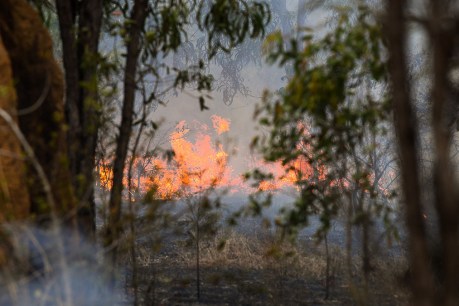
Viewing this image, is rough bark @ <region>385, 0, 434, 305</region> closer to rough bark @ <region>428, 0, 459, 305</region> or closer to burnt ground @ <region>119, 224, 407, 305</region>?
rough bark @ <region>428, 0, 459, 305</region>

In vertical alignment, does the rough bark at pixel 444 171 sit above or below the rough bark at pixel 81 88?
below

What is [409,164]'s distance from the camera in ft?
9.11

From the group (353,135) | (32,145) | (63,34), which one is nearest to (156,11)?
(63,34)

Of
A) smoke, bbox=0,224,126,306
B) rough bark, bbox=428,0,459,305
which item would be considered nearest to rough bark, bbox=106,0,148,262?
smoke, bbox=0,224,126,306

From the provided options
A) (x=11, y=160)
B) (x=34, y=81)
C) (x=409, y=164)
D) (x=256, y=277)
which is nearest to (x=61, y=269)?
(x=11, y=160)

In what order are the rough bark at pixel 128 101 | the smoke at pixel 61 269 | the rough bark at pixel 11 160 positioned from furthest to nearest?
the rough bark at pixel 128 101 < the rough bark at pixel 11 160 < the smoke at pixel 61 269

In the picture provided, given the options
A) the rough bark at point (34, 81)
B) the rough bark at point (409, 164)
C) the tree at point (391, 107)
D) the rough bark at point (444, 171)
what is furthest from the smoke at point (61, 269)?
the rough bark at point (444, 171)

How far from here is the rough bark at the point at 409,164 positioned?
107 inches

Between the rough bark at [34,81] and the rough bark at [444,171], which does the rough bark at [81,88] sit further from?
the rough bark at [444,171]

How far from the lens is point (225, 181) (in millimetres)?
38438

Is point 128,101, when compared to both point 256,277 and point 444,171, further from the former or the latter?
point 256,277

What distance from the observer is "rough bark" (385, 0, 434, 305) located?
2729 millimetres

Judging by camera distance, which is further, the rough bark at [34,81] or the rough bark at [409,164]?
the rough bark at [34,81]

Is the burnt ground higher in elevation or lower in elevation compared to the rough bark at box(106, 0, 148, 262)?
lower
